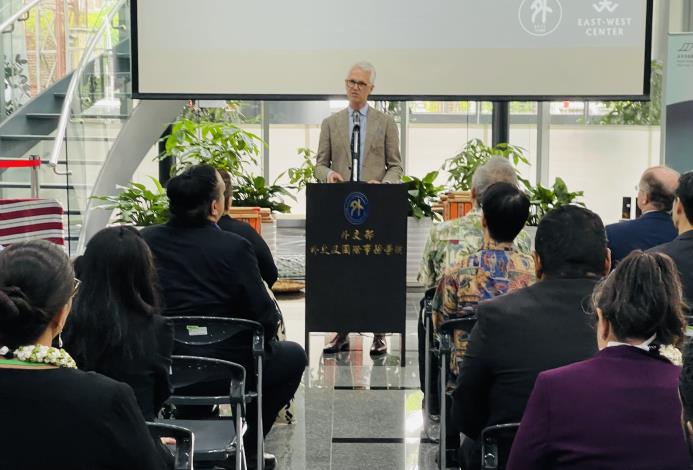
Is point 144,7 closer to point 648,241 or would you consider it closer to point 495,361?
point 648,241

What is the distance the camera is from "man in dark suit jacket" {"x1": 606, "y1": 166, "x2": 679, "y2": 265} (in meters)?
4.37

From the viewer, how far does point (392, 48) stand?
746cm

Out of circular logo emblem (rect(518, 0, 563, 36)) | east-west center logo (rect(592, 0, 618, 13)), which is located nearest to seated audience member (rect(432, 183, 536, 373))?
circular logo emblem (rect(518, 0, 563, 36))

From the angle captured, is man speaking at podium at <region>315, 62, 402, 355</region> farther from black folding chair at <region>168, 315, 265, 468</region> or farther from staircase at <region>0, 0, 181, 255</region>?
black folding chair at <region>168, 315, 265, 468</region>

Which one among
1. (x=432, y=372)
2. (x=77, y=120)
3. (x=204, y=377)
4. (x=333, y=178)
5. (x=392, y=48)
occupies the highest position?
(x=392, y=48)

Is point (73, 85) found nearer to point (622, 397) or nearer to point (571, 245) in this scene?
point (571, 245)

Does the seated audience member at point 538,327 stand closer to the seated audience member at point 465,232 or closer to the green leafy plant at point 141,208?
the seated audience member at point 465,232

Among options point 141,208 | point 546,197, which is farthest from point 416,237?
point 141,208

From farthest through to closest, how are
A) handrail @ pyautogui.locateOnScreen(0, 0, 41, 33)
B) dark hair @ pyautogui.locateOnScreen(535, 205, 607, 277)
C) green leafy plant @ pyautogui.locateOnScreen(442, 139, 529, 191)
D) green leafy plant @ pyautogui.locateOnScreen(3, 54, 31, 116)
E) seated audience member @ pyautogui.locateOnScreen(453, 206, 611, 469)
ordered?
green leafy plant @ pyautogui.locateOnScreen(3, 54, 31, 116)
green leafy plant @ pyautogui.locateOnScreen(442, 139, 529, 191)
handrail @ pyautogui.locateOnScreen(0, 0, 41, 33)
dark hair @ pyautogui.locateOnScreen(535, 205, 607, 277)
seated audience member @ pyautogui.locateOnScreen(453, 206, 611, 469)

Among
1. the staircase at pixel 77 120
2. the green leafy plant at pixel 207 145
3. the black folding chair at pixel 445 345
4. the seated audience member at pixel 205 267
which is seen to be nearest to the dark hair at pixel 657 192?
the black folding chair at pixel 445 345

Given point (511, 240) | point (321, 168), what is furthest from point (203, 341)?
point (321, 168)

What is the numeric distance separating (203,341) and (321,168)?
2.86m

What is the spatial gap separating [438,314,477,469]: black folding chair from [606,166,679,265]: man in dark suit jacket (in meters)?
1.05

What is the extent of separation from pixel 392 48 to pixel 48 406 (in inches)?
229
